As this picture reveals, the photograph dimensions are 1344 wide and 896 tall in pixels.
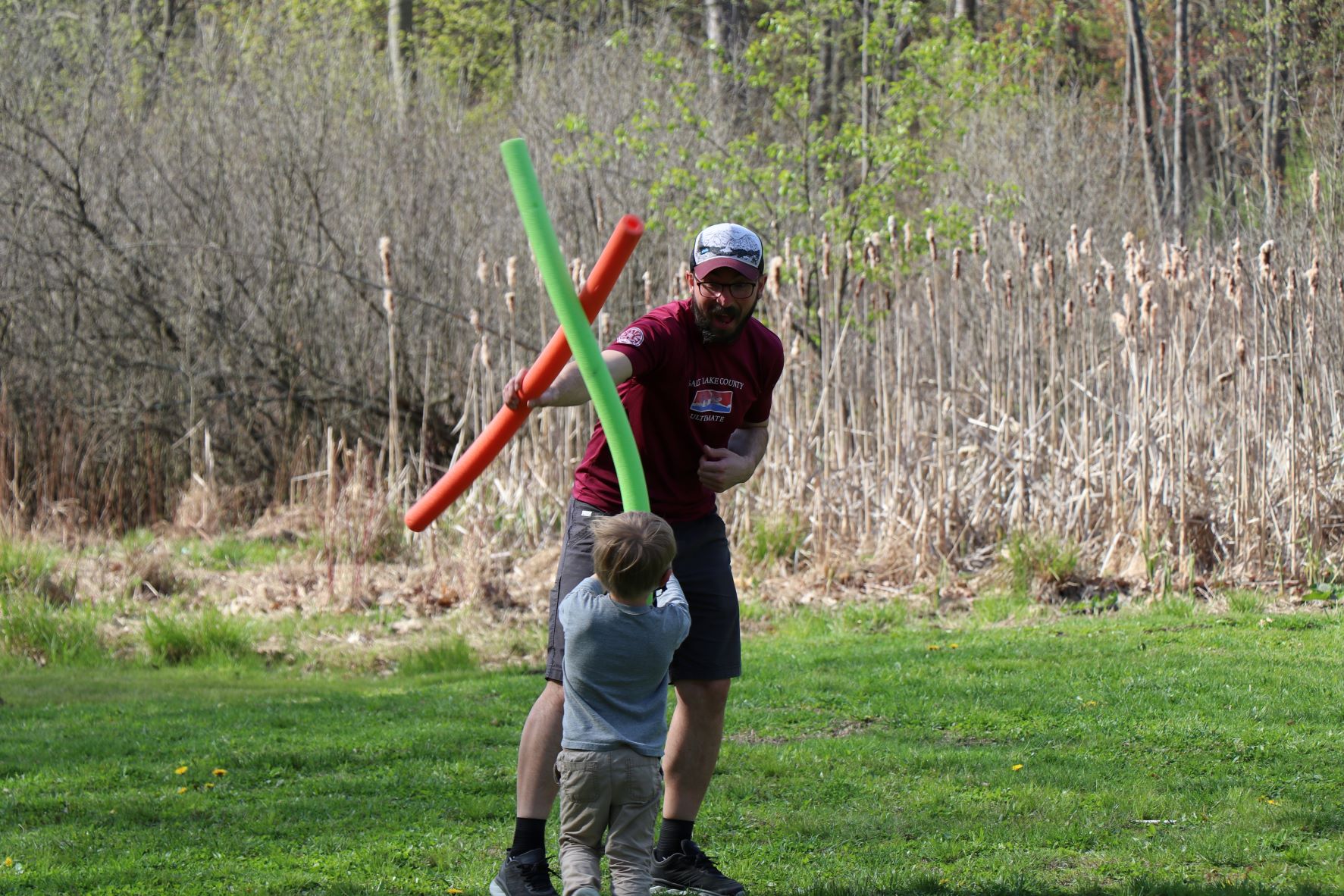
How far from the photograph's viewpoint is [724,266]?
3500mm

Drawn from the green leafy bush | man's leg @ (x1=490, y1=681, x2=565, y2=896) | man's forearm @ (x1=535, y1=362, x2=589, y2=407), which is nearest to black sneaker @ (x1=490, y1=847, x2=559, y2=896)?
man's leg @ (x1=490, y1=681, x2=565, y2=896)

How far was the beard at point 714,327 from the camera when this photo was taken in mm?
3588

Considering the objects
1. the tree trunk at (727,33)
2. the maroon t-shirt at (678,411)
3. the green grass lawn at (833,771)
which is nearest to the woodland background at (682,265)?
the tree trunk at (727,33)

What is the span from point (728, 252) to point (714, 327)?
21cm

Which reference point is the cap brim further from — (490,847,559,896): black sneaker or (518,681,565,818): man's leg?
(490,847,559,896): black sneaker

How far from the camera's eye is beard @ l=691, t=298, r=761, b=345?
11.8 feet

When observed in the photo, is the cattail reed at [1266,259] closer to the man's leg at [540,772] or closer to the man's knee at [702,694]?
the man's knee at [702,694]

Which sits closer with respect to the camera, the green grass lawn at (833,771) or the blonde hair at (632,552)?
the blonde hair at (632,552)

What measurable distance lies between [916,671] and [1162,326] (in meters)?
4.62

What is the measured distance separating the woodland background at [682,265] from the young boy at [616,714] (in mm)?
5478

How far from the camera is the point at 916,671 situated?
259 inches

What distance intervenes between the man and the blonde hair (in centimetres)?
35

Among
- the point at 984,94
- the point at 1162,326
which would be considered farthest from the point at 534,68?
the point at 1162,326

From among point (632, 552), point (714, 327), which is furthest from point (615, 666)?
point (714, 327)
